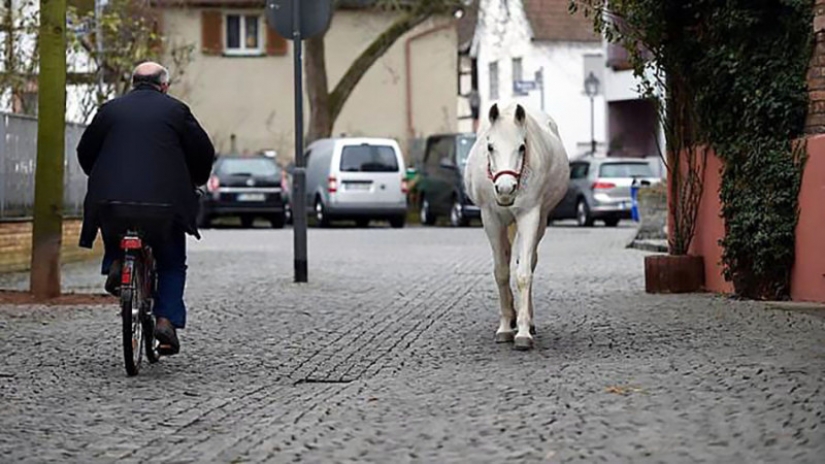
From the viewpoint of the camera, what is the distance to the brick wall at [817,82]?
44.0ft

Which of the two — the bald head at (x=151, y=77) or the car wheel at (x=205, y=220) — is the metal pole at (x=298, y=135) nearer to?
the bald head at (x=151, y=77)

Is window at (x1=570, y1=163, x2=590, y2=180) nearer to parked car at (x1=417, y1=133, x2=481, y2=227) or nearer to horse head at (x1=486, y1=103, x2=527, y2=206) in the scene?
parked car at (x1=417, y1=133, x2=481, y2=227)

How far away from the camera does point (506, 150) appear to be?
11.2 metres

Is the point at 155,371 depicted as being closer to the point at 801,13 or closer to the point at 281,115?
the point at 801,13

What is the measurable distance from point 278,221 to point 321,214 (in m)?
1.08

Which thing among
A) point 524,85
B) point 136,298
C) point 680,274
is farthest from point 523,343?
point 524,85

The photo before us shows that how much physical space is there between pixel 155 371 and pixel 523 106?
2.93 meters

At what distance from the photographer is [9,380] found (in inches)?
398

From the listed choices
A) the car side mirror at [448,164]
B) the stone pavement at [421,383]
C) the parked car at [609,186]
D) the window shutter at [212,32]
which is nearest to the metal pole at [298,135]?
the stone pavement at [421,383]

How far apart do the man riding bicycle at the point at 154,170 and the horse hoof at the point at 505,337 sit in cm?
225

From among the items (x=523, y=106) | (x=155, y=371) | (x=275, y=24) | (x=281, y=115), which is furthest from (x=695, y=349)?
(x=281, y=115)

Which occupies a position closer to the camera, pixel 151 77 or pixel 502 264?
pixel 151 77

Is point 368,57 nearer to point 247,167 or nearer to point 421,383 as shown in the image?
point 247,167

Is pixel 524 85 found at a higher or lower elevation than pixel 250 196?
higher
